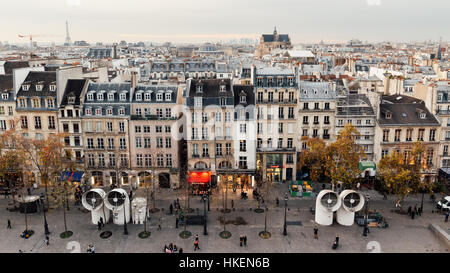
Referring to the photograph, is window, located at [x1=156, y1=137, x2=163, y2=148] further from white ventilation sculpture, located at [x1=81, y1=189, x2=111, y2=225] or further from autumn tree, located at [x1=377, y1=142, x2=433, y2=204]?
autumn tree, located at [x1=377, y1=142, x2=433, y2=204]

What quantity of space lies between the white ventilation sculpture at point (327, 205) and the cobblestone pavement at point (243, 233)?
3.97 feet

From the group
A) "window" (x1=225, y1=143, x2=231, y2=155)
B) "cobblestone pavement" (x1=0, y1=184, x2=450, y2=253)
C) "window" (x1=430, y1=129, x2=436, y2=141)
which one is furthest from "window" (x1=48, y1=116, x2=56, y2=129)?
"window" (x1=430, y1=129, x2=436, y2=141)

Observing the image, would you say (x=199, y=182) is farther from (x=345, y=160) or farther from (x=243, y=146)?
(x=345, y=160)

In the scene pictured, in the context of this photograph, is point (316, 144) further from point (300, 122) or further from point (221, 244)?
point (221, 244)

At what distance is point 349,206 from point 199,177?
24243 mm

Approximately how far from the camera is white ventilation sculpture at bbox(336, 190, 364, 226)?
4838cm

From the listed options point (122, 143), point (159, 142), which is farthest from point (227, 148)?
point (122, 143)

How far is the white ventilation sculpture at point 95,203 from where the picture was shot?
48.6m

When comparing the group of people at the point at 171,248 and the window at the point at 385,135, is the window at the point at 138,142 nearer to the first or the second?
the group of people at the point at 171,248

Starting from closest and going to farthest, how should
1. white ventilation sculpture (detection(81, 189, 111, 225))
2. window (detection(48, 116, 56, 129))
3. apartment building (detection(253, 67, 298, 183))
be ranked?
1. white ventilation sculpture (detection(81, 189, 111, 225))
2. window (detection(48, 116, 56, 129))
3. apartment building (detection(253, 67, 298, 183))

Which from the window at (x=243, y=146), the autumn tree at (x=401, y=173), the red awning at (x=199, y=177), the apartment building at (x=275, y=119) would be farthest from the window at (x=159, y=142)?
the autumn tree at (x=401, y=173)

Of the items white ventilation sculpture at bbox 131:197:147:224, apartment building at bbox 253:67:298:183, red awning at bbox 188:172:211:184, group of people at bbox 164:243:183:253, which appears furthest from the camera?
apartment building at bbox 253:67:298:183

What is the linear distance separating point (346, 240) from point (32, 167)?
5247cm
